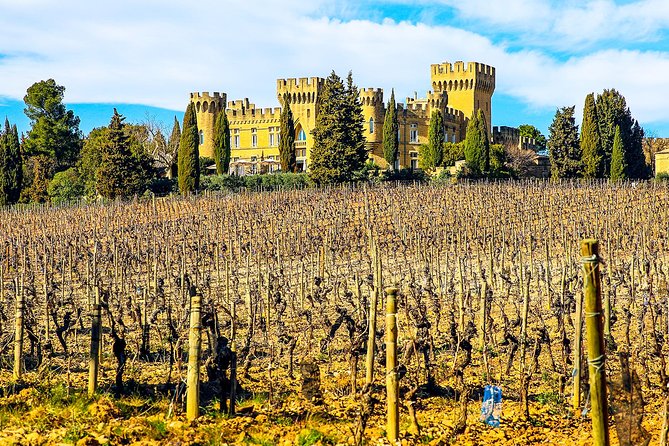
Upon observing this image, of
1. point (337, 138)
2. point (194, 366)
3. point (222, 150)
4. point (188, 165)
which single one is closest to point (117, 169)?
point (188, 165)

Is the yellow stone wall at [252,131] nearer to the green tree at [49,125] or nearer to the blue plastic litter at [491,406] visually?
the green tree at [49,125]

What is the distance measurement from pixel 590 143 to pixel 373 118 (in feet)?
51.6

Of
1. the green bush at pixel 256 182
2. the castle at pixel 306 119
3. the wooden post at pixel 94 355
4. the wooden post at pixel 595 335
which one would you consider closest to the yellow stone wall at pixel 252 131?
the castle at pixel 306 119

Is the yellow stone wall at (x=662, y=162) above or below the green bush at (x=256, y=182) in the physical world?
above

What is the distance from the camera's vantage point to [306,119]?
172 feet

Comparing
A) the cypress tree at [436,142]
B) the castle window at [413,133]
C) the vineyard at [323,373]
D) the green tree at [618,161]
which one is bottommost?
the vineyard at [323,373]

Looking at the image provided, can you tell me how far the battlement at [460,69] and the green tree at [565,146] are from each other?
1669 centimetres

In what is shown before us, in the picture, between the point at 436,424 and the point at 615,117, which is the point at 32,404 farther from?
the point at 615,117

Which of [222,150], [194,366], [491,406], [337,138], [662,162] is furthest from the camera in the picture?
[662,162]

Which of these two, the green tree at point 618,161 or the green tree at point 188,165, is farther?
the green tree at point 618,161

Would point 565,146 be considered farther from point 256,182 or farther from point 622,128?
point 256,182

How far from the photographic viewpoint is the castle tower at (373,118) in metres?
51.0

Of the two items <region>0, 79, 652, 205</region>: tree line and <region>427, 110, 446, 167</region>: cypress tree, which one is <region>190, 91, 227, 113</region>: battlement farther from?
<region>427, 110, 446, 167</region>: cypress tree

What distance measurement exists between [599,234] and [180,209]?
16.4 meters
